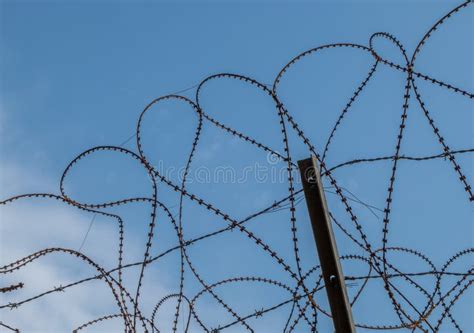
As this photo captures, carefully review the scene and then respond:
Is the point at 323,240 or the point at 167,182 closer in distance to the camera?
the point at 323,240

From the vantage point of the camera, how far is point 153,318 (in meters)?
5.82

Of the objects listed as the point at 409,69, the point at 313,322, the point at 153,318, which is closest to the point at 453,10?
the point at 409,69

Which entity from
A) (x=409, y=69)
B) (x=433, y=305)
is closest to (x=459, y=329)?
(x=433, y=305)

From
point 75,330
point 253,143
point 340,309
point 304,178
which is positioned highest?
point 253,143

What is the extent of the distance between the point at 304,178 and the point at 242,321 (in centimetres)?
149

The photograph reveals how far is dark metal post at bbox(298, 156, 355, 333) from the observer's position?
4656 mm

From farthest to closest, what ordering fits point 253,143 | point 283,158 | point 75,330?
1. point 75,330
2. point 253,143
3. point 283,158

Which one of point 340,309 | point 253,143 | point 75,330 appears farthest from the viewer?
point 75,330

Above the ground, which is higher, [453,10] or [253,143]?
[453,10]

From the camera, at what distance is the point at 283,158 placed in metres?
4.98

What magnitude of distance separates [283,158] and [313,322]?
1.53 meters

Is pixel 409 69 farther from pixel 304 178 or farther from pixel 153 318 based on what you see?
pixel 153 318

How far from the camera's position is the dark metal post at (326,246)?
466cm

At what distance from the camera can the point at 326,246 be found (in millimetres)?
4891
